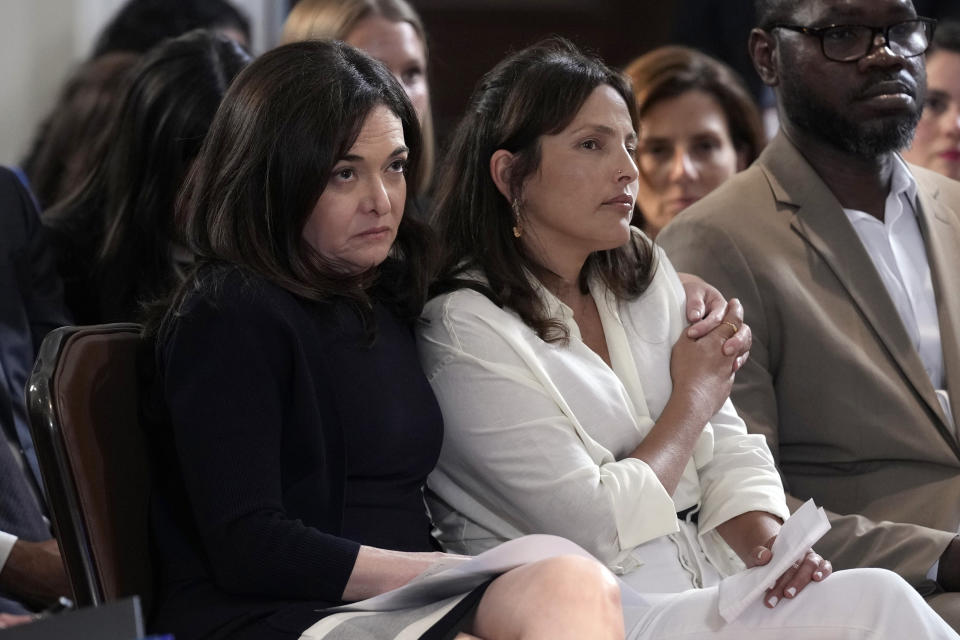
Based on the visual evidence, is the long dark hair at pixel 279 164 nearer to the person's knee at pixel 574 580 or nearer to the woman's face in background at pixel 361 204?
the woman's face in background at pixel 361 204

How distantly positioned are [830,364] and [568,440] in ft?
2.03

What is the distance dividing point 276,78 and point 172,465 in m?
0.54

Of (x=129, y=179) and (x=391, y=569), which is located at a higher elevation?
(x=129, y=179)

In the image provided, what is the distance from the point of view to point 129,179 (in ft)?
8.75

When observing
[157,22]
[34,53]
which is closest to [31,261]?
[157,22]

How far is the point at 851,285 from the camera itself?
2479 millimetres

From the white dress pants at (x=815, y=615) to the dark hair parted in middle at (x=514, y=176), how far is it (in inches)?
17.6

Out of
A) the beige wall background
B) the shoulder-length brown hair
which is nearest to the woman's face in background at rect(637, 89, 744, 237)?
the shoulder-length brown hair

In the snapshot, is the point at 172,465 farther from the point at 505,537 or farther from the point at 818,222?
the point at 818,222

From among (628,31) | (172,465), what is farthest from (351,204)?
(628,31)

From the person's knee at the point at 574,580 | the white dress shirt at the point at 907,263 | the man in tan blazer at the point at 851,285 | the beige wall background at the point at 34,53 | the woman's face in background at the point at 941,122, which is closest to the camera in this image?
the person's knee at the point at 574,580

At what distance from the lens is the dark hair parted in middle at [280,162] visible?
189 cm

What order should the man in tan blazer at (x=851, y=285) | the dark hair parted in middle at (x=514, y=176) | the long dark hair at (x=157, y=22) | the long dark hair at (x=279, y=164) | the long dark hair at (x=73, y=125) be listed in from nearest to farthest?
1. the long dark hair at (x=279, y=164)
2. the dark hair parted in middle at (x=514, y=176)
3. the man in tan blazer at (x=851, y=285)
4. the long dark hair at (x=73, y=125)
5. the long dark hair at (x=157, y=22)

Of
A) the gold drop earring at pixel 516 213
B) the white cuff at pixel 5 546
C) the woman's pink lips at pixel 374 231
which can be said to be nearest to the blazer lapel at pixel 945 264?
the gold drop earring at pixel 516 213
